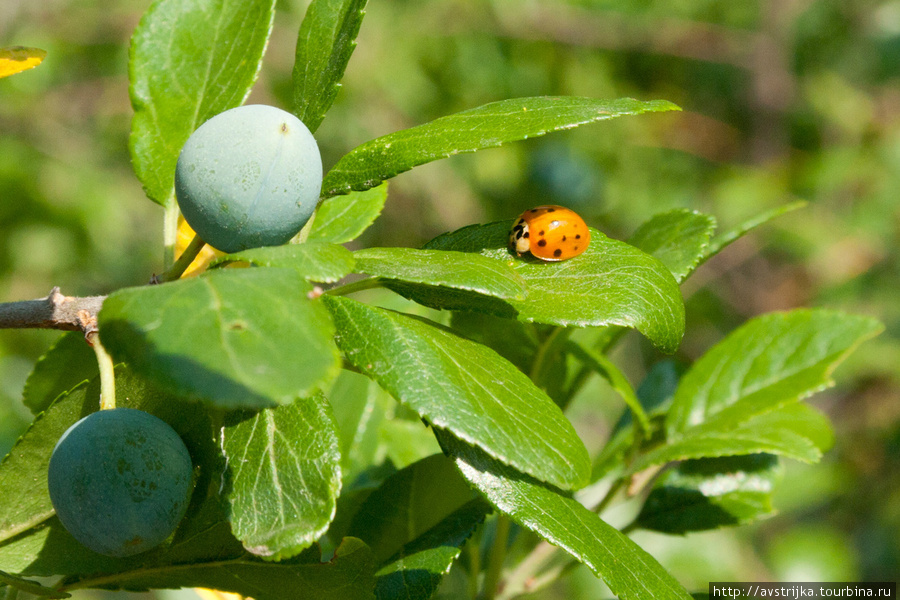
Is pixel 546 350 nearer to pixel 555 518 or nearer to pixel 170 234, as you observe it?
pixel 555 518

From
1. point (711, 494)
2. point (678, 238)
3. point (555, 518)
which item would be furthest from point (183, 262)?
point (711, 494)

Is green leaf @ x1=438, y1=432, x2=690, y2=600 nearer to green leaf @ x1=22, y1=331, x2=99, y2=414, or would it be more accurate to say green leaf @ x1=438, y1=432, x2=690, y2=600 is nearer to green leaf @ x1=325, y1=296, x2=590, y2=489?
green leaf @ x1=325, y1=296, x2=590, y2=489

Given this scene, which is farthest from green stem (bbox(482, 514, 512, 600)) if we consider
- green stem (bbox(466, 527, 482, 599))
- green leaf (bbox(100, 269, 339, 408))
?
green leaf (bbox(100, 269, 339, 408))

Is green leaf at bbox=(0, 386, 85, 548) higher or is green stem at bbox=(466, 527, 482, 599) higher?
green leaf at bbox=(0, 386, 85, 548)

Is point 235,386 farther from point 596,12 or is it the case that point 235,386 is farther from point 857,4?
point 857,4

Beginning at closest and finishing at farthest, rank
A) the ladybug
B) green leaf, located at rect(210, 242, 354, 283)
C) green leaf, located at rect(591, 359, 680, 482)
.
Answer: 1. green leaf, located at rect(210, 242, 354, 283)
2. the ladybug
3. green leaf, located at rect(591, 359, 680, 482)

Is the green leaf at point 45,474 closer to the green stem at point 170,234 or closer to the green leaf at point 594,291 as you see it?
the green stem at point 170,234
